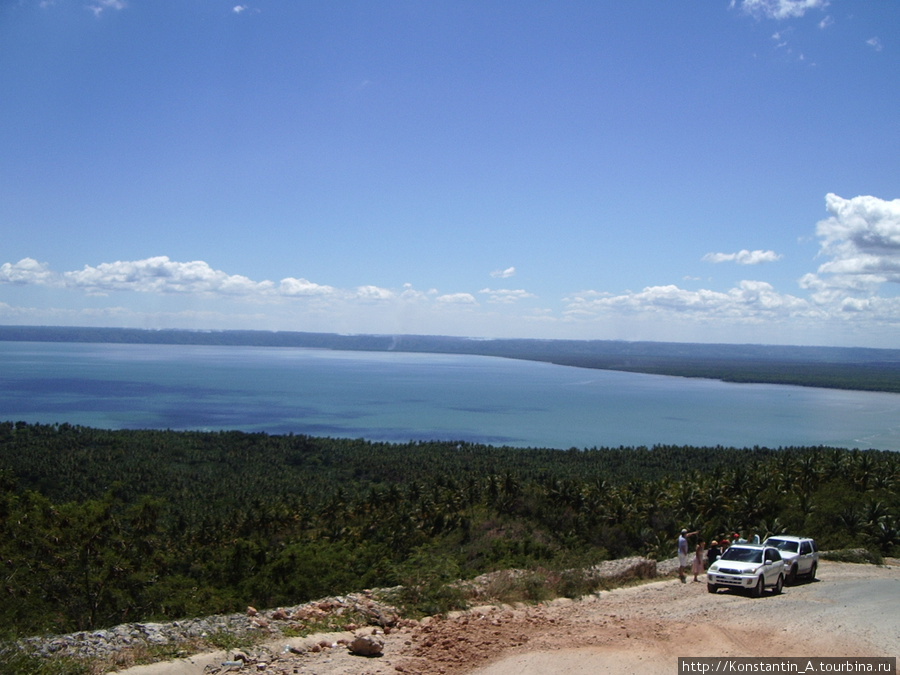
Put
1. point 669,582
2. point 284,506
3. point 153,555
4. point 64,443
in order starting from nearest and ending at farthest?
point 669,582, point 153,555, point 284,506, point 64,443

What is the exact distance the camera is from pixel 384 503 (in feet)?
186

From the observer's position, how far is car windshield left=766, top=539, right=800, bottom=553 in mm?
19906

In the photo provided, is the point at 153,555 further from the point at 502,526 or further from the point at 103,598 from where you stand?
the point at 502,526

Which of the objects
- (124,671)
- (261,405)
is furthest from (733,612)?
(261,405)

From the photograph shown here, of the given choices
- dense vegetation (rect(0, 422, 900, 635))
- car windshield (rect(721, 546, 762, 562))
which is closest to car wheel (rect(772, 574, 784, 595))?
car windshield (rect(721, 546, 762, 562))

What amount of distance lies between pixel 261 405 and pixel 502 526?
501ft

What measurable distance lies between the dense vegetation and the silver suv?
542cm

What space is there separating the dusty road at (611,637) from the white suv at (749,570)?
38cm

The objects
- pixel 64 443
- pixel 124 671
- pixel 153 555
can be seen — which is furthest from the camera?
pixel 64 443

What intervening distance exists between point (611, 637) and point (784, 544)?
9558mm

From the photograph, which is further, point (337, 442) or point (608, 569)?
point (337, 442)

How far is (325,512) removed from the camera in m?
53.9

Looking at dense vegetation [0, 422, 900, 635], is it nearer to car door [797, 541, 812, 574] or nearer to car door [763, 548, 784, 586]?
car door [763, 548, 784, 586]

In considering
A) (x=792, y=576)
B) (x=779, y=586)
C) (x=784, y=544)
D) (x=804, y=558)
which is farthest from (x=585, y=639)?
(x=804, y=558)
